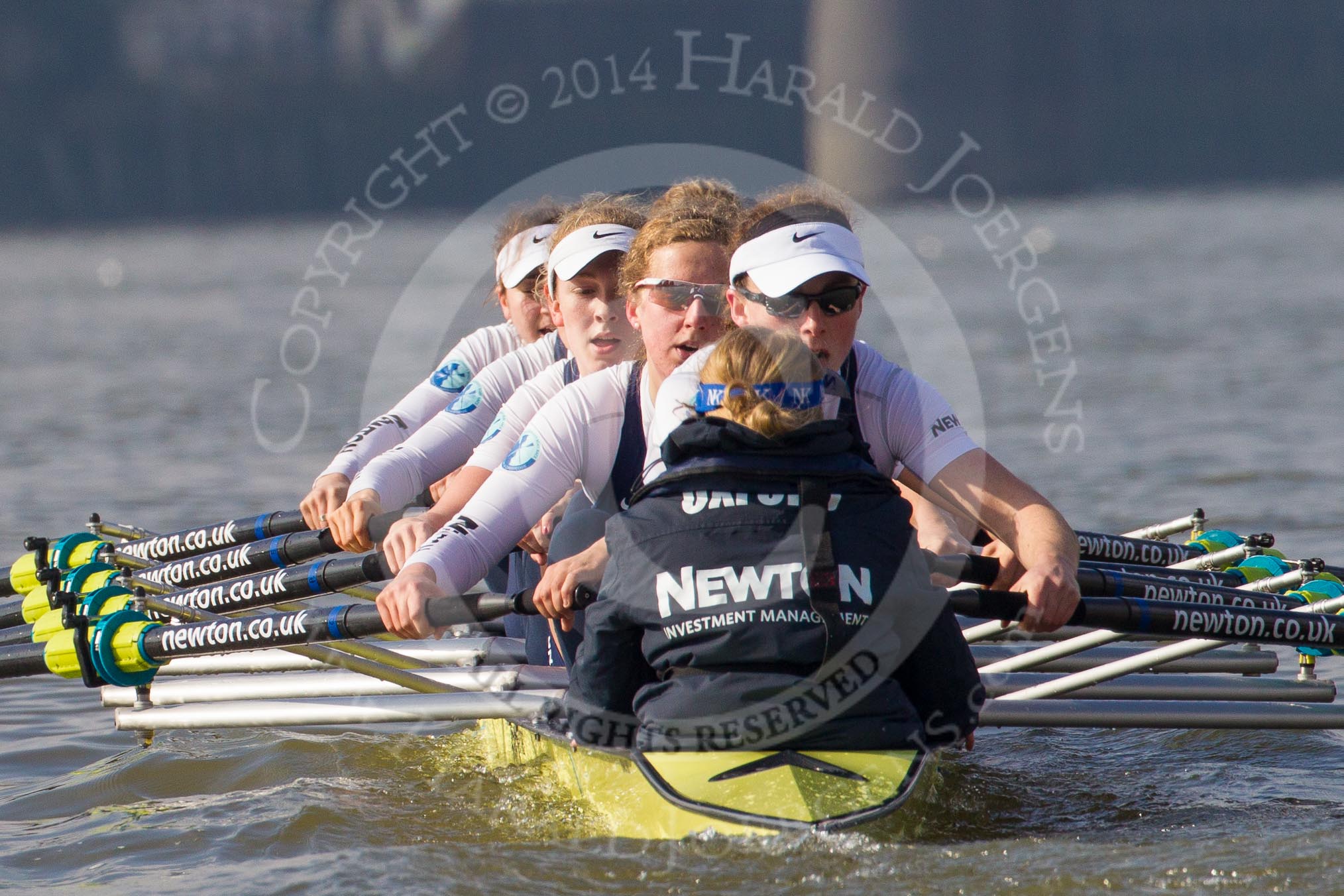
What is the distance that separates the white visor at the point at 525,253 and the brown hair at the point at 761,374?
252 cm

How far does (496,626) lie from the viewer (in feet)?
17.8

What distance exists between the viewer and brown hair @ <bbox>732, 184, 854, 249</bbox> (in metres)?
3.78

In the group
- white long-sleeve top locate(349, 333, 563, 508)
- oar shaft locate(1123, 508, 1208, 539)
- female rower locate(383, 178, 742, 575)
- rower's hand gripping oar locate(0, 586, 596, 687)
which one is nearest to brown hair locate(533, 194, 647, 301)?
female rower locate(383, 178, 742, 575)

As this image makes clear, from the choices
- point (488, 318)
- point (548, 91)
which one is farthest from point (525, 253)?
point (548, 91)

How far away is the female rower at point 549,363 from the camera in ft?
15.1

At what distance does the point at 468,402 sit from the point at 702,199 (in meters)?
1.42

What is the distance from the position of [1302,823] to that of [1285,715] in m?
0.32

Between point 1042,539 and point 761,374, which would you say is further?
point 1042,539

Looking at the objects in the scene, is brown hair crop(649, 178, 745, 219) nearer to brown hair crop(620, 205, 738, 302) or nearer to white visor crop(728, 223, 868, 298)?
brown hair crop(620, 205, 738, 302)

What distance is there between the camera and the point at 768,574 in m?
2.98

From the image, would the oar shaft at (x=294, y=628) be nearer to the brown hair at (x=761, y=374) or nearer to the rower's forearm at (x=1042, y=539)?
the brown hair at (x=761, y=374)

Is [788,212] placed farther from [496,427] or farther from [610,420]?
[496,427]

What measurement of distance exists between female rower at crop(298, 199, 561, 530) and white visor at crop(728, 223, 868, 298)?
1.88 metres

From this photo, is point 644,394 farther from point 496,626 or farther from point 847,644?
point 496,626
